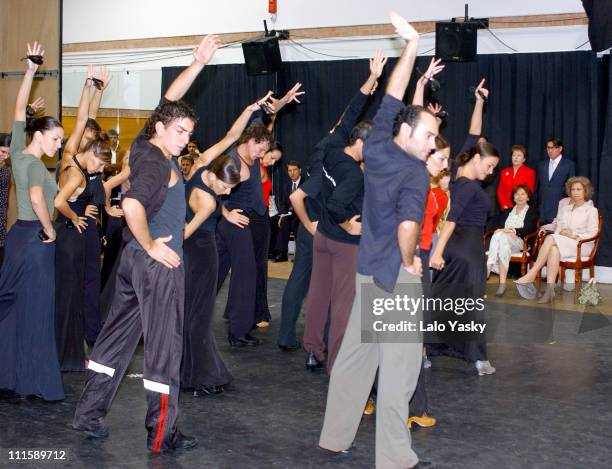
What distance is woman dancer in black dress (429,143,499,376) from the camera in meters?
5.06

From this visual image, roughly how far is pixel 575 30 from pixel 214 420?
25.4 ft

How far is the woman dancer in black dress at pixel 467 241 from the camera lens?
16.6 ft

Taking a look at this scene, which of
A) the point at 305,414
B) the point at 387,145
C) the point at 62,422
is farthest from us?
the point at 305,414

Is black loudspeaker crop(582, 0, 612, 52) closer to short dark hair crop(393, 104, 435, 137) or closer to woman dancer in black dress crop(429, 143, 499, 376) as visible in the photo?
woman dancer in black dress crop(429, 143, 499, 376)

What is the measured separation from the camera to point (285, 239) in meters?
11.5

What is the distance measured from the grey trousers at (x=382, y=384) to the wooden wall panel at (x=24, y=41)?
363 cm

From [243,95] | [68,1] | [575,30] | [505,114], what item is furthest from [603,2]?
[68,1]

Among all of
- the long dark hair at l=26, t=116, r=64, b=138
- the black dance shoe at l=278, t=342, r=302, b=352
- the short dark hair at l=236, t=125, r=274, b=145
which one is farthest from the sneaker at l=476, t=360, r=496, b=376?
the long dark hair at l=26, t=116, r=64, b=138

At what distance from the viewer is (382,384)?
3553 mm

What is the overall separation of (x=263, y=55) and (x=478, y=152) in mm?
6933

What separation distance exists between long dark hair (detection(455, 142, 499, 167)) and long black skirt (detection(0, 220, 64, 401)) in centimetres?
247

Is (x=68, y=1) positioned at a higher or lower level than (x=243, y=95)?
higher

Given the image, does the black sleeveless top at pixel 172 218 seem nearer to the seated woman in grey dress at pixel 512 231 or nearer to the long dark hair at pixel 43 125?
the long dark hair at pixel 43 125

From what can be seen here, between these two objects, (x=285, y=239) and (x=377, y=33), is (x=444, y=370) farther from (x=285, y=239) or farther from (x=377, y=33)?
(x=377, y=33)
